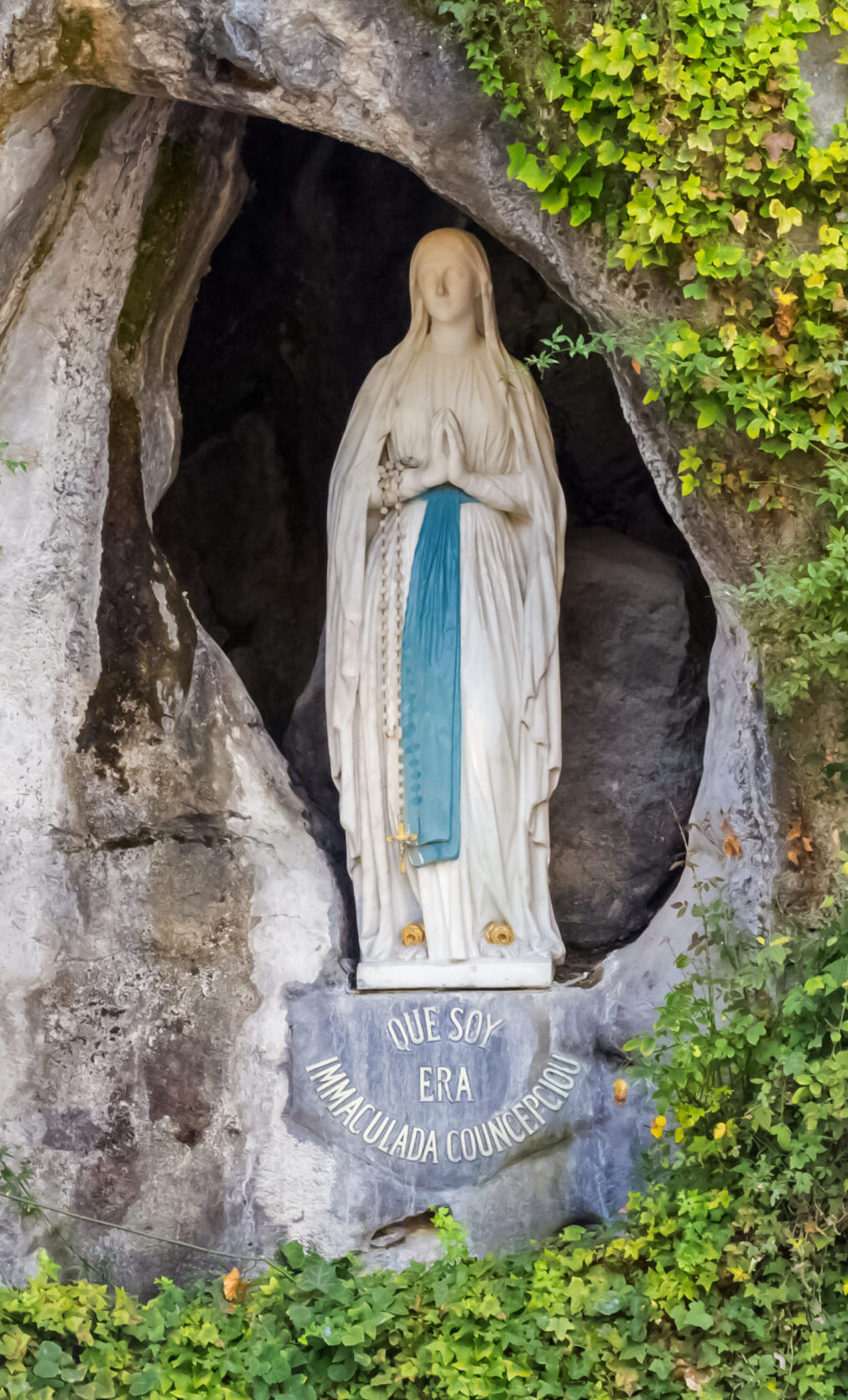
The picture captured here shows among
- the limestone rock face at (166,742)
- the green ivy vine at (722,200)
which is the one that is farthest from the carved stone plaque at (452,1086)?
the green ivy vine at (722,200)

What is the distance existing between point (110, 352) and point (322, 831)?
1588mm

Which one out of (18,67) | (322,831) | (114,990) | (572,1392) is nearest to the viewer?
(572,1392)

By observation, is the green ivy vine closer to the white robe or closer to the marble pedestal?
the white robe

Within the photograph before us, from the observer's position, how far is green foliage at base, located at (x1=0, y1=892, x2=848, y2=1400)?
382 centimetres

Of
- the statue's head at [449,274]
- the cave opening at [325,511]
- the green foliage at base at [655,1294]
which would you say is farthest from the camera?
the cave opening at [325,511]

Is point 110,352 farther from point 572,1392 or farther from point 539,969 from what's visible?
point 572,1392

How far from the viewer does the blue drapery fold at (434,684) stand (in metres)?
4.75

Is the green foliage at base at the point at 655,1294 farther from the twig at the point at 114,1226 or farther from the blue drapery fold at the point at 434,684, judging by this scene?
the blue drapery fold at the point at 434,684

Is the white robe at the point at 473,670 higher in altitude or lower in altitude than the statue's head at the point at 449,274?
lower

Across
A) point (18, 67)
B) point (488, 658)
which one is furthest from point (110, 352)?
point (488, 658)

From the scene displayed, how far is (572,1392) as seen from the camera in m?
3.92

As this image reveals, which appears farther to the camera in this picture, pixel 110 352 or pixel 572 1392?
pixel 110 352

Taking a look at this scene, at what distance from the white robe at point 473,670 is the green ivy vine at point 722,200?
0.89 m

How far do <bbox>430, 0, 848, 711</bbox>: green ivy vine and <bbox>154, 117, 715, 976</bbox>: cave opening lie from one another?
129 centimetres
